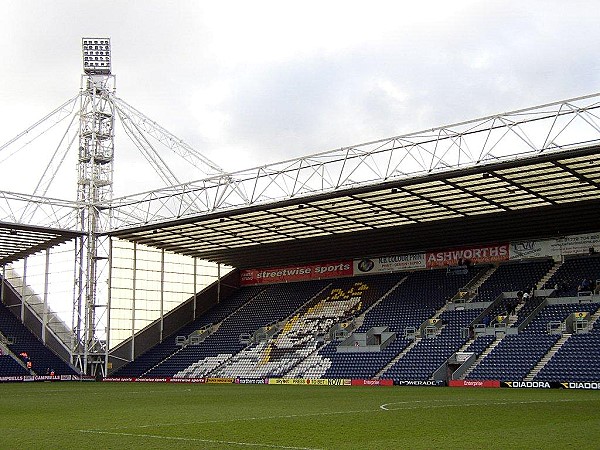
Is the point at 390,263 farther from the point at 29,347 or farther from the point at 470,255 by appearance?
the point at 29,347

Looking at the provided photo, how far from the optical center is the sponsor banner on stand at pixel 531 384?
38062 mm

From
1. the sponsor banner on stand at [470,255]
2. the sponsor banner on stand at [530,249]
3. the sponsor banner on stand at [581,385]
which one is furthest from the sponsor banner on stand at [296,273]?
the sponsor banner on stand at [581,385]

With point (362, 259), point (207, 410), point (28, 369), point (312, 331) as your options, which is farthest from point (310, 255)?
point (207, 410)

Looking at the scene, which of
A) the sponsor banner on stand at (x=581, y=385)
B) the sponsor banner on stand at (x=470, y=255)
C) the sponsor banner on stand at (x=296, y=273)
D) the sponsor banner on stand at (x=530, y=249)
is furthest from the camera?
the sponsor banner on stand at (x=296, y=273)

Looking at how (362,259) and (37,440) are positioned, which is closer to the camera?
(37,440)

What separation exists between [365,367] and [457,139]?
683 inches

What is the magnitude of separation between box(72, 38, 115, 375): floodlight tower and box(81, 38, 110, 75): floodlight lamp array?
1.22 meters

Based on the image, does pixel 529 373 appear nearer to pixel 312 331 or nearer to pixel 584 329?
pixel 584 329

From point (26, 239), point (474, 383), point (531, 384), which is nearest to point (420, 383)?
point (474, 383)

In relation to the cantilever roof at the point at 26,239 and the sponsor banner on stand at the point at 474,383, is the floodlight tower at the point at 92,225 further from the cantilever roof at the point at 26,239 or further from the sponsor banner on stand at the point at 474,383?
the sponsor banner on stand at the point at 474,383

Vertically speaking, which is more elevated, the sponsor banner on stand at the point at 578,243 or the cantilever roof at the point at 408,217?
the cantilever roof at the point at 408,217

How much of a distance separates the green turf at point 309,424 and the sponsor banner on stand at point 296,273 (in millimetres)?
32560

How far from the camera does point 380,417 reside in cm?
2112

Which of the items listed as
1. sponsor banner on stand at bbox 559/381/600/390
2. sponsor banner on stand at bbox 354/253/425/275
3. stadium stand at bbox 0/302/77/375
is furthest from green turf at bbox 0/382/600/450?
stadium stand at bbox 0/302/77/375
